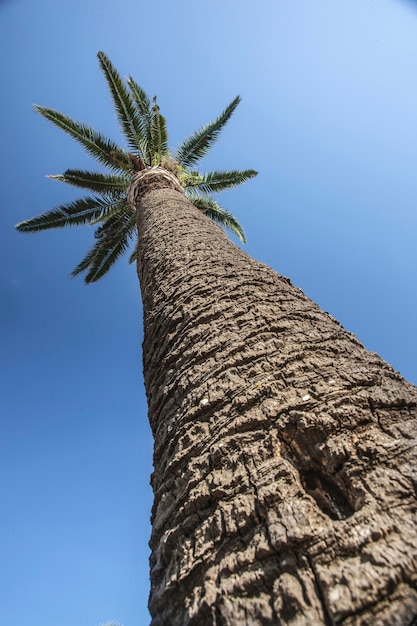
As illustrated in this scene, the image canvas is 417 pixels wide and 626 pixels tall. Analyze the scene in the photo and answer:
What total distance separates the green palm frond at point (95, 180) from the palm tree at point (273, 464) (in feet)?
28.4

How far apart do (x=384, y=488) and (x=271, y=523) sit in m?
0.36

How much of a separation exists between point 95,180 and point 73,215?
3.65ft

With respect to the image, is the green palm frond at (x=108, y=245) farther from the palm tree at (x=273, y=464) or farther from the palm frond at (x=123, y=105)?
the palm tree at (x=273, y=464)

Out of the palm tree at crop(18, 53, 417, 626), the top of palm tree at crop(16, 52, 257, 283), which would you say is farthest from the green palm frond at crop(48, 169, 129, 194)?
the palm tree at crop(18, 53, 417, 626)

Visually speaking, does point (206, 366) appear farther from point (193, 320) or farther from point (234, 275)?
point (234, 275)

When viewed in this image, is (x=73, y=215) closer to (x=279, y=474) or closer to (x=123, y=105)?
(x=123, y=105)

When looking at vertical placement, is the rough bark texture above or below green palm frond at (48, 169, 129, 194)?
below

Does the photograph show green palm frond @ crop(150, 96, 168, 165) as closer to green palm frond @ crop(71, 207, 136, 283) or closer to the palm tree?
green palm frond @ crop(71, 207, 136, 283)

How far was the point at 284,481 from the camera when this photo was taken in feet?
4.32

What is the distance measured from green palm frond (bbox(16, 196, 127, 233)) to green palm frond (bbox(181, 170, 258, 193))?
83.4 inches

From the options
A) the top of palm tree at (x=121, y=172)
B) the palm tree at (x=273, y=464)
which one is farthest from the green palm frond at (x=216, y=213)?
the palm tree at (x=273, y=464)

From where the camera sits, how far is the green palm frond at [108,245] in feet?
35.7

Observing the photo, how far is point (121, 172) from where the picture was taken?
10469 millimetres

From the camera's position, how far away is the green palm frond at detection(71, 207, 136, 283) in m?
10.9
